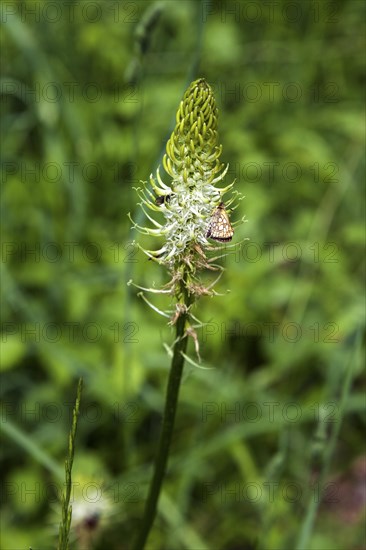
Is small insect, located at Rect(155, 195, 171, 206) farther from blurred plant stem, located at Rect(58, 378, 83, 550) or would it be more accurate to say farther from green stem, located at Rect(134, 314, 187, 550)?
blurred plant stem, located at Rect(58, 378, 83, 550)

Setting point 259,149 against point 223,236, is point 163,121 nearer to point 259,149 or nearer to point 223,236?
point 259,149

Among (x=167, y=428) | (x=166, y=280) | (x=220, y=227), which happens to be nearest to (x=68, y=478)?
(x=167, y=428)

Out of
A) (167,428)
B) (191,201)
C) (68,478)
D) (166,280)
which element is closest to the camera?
(68,478)

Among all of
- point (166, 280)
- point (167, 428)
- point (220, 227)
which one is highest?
point (220, 227)

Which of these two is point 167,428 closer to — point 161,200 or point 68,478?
point 68,478

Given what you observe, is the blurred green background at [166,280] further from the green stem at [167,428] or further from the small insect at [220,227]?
the small insect at [220,227]

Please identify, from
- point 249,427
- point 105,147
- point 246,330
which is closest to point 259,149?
point 105,147

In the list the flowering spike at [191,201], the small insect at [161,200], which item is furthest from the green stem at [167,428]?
the small insect at [161,200]

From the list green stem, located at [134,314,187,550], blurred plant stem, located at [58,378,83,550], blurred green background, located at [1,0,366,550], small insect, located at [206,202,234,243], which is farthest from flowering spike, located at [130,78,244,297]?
blurred green background, located at [1,0,366,550]
